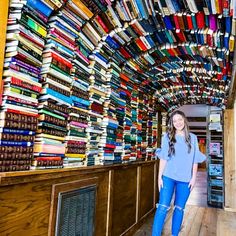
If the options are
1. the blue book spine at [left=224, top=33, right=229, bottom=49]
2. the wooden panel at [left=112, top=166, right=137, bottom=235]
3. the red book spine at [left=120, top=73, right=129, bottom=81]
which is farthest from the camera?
the red book spine at [left=120, top=73, right=129, bottom=81]

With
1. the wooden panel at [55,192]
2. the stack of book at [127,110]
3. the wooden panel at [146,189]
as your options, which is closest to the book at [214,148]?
the wooden panel at [146,189]

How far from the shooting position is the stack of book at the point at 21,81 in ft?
4.08

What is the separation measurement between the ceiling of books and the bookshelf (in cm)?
233

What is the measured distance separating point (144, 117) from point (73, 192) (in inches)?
89.6

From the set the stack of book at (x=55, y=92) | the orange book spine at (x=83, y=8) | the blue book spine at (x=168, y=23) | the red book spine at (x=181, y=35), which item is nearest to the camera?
the stack of book at (x=55, y=92)

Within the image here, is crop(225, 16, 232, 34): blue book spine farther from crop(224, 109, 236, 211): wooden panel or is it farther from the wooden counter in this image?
crop(224, 109, 236, 211): wooden panel

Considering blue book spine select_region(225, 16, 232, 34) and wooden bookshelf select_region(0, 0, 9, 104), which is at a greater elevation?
blue book spine select_region(225, 16, 232, 34)

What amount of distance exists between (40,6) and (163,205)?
1.96 m

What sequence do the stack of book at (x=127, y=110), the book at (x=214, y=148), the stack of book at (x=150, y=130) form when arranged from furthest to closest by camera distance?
the book at (x=214, y=148), the stack of book at (x=150, y=130), the stack of book at (x=127, y=110)

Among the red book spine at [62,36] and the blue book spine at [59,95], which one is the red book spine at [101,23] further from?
the blue book spine at [59,95]

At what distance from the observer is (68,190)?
1727 millimetres

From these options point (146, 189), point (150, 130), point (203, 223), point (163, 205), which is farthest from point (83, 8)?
point (203, 223)

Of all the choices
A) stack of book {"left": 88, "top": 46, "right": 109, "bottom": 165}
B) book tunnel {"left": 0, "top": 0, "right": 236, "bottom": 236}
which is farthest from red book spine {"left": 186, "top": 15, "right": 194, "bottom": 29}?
stack of book {"left": 88, "top": 46, "right": 109, "bottom": 165}

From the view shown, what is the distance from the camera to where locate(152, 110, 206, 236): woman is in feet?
7.73
